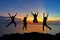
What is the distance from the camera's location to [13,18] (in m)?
37.2
